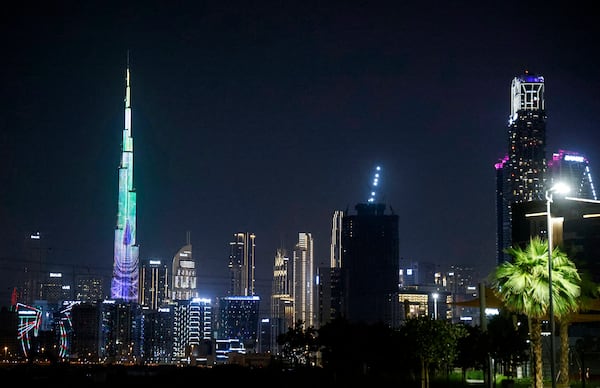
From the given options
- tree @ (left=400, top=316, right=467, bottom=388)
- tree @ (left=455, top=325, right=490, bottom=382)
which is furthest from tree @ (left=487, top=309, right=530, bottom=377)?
tree @ (left=400, top=316, right=467, bottom=388)

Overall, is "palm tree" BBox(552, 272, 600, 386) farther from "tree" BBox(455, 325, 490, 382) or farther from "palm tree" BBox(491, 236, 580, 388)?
"tree" BBox(455, 325, 490, 382)

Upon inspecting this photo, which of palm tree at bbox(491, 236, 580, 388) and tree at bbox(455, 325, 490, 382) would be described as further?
tree at bbox(455, 325, 490, 382)

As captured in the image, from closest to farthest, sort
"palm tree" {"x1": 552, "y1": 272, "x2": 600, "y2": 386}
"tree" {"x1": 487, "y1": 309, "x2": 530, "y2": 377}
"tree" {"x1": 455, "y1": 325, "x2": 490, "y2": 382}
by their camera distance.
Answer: "palm tree" {"x1": 552, "y1": 272, "x2": 600, "y2": 386}, "tree" {"x1": 487, "y1": 309, "x2": 530, "y2": 377}, "tree" {"x1": 455, "y1": 325, "x2": 490, "y2": 382}

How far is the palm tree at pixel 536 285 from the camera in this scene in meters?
38.4

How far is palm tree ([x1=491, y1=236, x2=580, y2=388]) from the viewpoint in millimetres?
38406

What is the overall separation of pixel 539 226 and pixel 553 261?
211 feet

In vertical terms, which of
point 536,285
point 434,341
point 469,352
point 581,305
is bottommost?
point 469,352

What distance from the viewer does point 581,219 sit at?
348 feet

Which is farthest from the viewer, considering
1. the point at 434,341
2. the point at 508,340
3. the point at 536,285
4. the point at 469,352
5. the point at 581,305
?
the point at 469,352

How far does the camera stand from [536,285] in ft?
126

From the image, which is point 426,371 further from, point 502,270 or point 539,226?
point 539,226

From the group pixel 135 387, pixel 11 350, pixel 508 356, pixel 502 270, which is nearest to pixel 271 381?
pixel 135 387

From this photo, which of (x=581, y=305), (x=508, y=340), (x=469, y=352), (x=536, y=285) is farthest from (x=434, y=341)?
(x=536, y=285)

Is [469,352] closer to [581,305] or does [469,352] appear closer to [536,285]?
[581,305]
